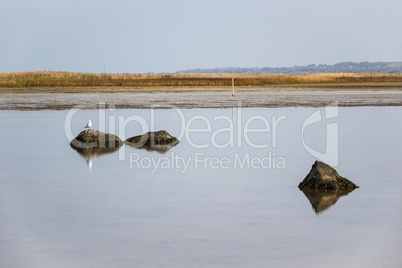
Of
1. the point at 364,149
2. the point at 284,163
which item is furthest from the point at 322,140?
the point at 284,163

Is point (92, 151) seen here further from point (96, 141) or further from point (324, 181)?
point (324, 181)

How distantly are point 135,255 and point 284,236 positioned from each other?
2246 millimetres

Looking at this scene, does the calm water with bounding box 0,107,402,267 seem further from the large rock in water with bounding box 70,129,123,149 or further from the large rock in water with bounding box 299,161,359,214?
the large rock in water with bounding box 70,129,123,149

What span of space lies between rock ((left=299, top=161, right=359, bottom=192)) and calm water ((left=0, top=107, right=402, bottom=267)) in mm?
355

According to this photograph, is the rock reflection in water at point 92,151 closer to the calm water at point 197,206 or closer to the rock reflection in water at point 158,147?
the calm water at point 197,206

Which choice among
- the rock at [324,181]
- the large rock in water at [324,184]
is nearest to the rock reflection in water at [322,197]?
the large rock in water at [324,184]

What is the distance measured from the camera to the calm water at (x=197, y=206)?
8.95 meters

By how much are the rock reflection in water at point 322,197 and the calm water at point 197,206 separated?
0.15 metres

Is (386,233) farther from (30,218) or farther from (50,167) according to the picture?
(50,167)

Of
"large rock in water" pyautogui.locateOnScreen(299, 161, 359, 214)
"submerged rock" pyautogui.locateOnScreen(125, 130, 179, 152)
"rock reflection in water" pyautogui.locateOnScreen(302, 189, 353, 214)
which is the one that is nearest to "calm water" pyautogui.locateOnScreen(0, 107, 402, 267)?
"rock reflection in water" pyautogui.locateOnScreen(302, 189, 353, 214)

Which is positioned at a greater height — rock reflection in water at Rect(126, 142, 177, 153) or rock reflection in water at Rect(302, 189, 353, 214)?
rock reflection in water at Rect(126, 142, 177, 153)

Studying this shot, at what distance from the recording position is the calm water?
29.3 feet

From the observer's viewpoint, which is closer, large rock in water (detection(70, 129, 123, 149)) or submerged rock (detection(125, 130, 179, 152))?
large rock in water (detection(70, 129, 123, 149))

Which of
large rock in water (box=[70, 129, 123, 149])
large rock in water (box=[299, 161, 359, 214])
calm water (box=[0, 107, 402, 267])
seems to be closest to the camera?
calm water (box=[0, 107, 402, 267])
